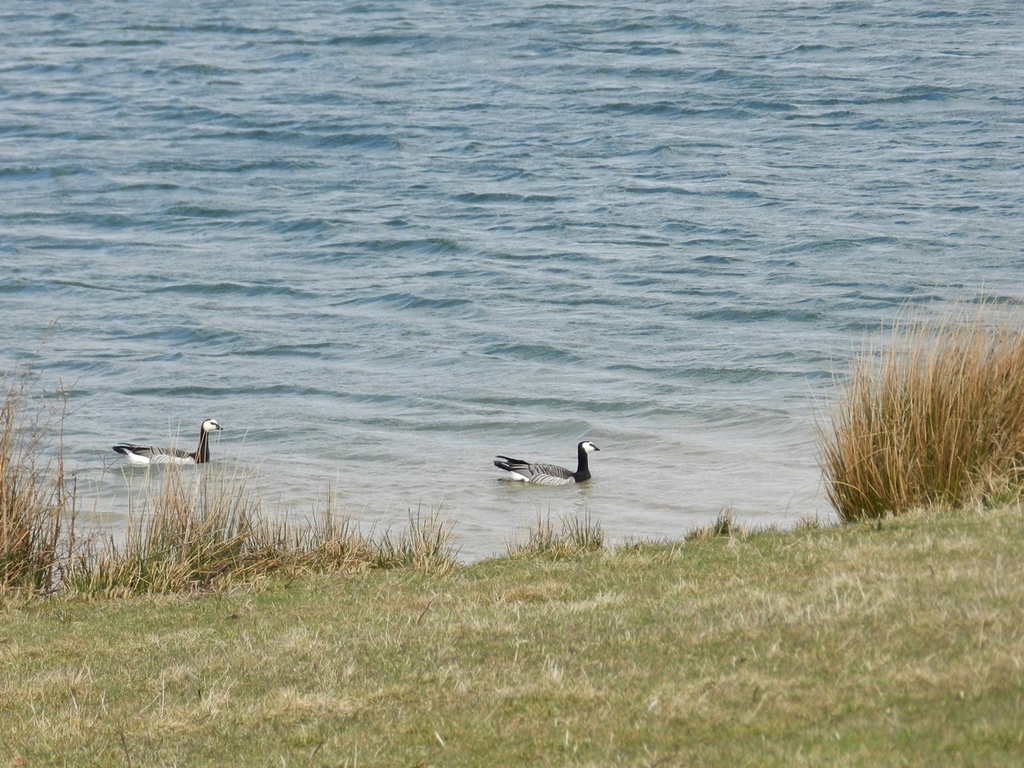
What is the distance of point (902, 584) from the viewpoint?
7387 millimetres

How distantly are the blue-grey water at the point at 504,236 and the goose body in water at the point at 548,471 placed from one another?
0.21m

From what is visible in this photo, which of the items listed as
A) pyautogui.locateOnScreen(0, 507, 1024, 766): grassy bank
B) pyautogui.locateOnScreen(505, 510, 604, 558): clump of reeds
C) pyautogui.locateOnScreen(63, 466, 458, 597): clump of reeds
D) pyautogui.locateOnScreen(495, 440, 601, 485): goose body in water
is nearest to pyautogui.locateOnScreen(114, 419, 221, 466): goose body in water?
pyautogui.locateOnScreen(495, 440, 601, 485): goose body in water

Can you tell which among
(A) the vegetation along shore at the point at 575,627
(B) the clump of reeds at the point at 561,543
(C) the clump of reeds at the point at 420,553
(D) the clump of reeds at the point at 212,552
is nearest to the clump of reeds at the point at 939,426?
(A) the vegetation along shore at the point at 575,627

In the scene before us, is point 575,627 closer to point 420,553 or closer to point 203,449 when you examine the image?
point 420,553

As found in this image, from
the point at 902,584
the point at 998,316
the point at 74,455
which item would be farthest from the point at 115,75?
the point at 902,584

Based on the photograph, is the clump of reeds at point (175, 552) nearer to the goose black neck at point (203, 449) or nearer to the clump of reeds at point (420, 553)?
the clump of reeds at point (420, 553)

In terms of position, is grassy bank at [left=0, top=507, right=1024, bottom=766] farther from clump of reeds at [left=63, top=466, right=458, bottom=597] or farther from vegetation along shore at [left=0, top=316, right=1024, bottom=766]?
clump of reeds at [left=63, top=466, right=458, bottom=597]

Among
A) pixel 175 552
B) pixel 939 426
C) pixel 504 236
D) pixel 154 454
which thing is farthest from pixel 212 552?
pixel 504 236

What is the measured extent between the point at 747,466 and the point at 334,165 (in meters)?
19.5

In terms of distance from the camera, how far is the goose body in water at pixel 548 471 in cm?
1570

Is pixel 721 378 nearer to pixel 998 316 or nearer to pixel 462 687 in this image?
pixel 998 316

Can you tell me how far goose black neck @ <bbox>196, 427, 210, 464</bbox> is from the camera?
17062mm

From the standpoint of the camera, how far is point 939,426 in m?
10.2

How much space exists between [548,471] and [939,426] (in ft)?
20.6
